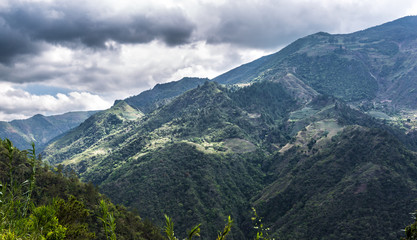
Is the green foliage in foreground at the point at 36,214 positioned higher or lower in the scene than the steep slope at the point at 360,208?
higher

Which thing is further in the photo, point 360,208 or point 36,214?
point 360,208

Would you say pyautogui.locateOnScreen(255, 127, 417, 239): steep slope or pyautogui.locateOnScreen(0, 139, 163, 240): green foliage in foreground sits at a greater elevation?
pyautogui.locateOnScreen(0, 139, 163, 240): green foliage in foreground

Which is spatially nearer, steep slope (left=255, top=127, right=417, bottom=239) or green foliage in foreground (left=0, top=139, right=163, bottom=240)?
green foliage in foreground (left=0, top=139, right=163, bottom=240)

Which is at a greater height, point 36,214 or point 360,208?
point 36,214

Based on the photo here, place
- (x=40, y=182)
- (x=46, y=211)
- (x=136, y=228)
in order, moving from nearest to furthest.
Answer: (x=46, y=211)
(x=40, y=182)
(x=136, y=228)

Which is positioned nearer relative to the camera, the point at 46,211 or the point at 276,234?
the point at 46,211

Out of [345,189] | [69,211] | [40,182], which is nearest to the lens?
[69,211]

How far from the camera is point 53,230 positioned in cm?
1388

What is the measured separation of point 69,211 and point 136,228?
121 meters

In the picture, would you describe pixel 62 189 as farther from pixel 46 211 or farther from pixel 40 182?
pixel 46 211

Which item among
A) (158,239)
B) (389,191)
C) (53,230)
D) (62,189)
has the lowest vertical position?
(389,191)

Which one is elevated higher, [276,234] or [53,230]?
[53,230]

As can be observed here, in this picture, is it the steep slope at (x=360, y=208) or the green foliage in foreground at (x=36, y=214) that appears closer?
the green foliage in foreground at (x=36, y=214)

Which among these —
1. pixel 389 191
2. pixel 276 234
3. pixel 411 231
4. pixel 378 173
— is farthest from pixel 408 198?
pixel 411 231
